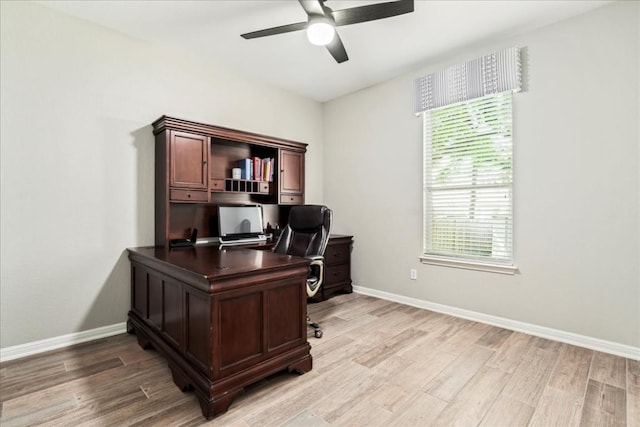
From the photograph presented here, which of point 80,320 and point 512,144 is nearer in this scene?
point 80,320

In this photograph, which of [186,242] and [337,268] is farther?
[337,268]

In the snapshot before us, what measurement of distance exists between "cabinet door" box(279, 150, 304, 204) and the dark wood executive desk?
1.58 meters

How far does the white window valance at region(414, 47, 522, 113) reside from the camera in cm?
285

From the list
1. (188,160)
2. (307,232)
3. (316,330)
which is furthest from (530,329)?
(188,160)

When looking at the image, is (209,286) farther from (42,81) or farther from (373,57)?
(373,57)

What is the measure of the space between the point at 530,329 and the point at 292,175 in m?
2.99

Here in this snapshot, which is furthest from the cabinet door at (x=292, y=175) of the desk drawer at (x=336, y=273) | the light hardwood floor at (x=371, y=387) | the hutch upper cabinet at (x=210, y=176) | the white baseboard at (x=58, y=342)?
the white baseboard at (x=58, y=342)

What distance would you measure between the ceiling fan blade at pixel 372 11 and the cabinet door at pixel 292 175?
1.88 meters

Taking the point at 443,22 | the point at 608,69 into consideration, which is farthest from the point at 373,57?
the point at 608,69

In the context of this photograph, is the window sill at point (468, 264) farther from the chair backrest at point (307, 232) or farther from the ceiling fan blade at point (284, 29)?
the ceiling fan blade at point (284, 29)

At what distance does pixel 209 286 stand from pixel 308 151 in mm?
3215

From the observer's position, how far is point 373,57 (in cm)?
334

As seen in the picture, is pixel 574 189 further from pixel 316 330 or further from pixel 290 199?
pixel 290 199

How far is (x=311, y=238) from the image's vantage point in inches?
119
